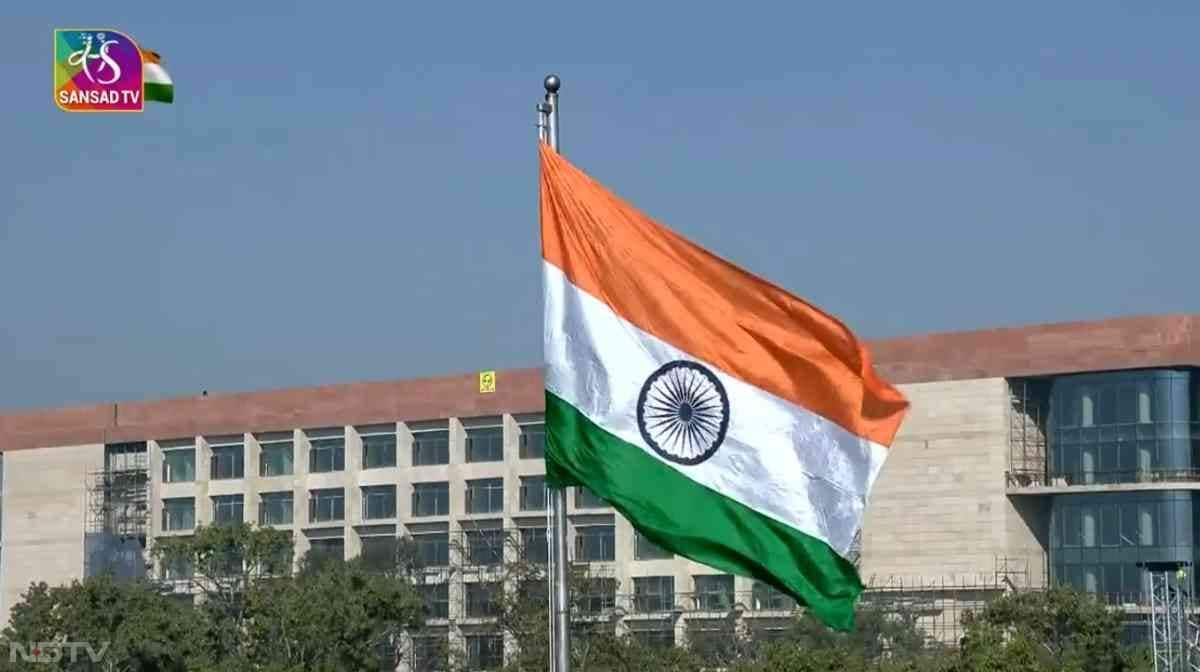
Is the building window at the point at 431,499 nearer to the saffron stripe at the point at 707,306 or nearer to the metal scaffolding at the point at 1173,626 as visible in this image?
the metal scaffolding at the point at 1173,626

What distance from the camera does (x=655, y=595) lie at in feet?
255

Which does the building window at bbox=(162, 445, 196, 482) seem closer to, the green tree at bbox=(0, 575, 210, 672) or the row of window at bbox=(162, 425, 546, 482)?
the row of window at bbox=(162, 425, 546, 482)

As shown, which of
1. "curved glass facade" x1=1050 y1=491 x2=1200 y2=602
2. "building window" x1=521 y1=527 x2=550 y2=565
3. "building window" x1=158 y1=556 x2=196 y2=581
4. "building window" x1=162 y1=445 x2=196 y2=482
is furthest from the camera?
"building window" x1=162 y1=445 x2=196 y2=482

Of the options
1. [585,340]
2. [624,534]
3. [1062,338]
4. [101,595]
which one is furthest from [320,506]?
[585,340]

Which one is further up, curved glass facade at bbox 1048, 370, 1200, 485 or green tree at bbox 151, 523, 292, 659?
curved glass facade at bbox 1048, 370, 1200, 485

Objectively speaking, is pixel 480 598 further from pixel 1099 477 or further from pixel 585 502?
pixel 1099 477

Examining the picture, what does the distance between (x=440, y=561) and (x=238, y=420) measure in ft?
38.2

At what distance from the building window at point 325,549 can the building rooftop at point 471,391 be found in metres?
4.53

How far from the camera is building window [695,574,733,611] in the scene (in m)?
75.9

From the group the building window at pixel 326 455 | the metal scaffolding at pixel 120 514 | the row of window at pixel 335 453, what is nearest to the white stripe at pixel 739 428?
the row of window at pixel 335 453

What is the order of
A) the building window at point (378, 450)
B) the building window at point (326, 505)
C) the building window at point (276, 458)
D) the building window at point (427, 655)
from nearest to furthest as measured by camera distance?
the building window at point (427, 655)
the building window at point (378, 450)
the building window at point (326, 505)
the building window at point (276, 458)

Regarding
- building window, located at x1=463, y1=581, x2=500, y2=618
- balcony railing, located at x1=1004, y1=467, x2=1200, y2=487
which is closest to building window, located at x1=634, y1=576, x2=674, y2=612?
building window, located at x1=463, y1=581, x2=500, y2=618

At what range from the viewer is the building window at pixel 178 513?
8944cm

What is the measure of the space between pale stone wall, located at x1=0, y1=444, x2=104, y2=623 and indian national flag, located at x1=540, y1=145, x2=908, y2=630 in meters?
79.5
